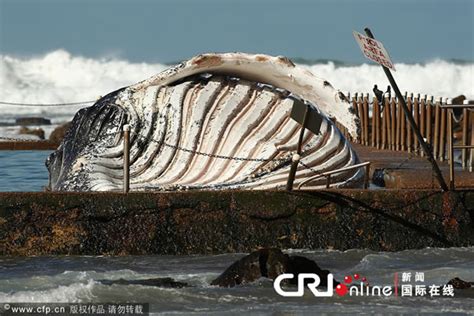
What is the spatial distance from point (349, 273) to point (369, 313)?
2.31 meters

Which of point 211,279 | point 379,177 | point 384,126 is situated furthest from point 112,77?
point 211,279

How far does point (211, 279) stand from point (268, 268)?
757mm

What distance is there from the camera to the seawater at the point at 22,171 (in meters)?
25.9

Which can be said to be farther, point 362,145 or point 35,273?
point 362,145

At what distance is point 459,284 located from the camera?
589 inches

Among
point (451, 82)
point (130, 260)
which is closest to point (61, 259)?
point (130, 260)

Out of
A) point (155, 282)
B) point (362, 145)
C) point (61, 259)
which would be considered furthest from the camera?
point (362, 145)

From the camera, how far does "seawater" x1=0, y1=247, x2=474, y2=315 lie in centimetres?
1401

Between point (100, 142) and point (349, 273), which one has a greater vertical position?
point (100, 142)

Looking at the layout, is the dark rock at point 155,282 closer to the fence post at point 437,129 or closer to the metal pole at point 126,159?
the metal pole at point 126,159

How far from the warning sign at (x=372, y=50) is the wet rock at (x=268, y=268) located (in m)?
2.58

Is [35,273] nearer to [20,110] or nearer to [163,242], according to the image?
[163,242]

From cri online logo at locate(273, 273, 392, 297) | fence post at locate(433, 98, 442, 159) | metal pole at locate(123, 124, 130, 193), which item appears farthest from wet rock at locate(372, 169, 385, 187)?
cri online logo at locate(273, 273, 392, 297)

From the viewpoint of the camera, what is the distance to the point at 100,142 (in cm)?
2056
